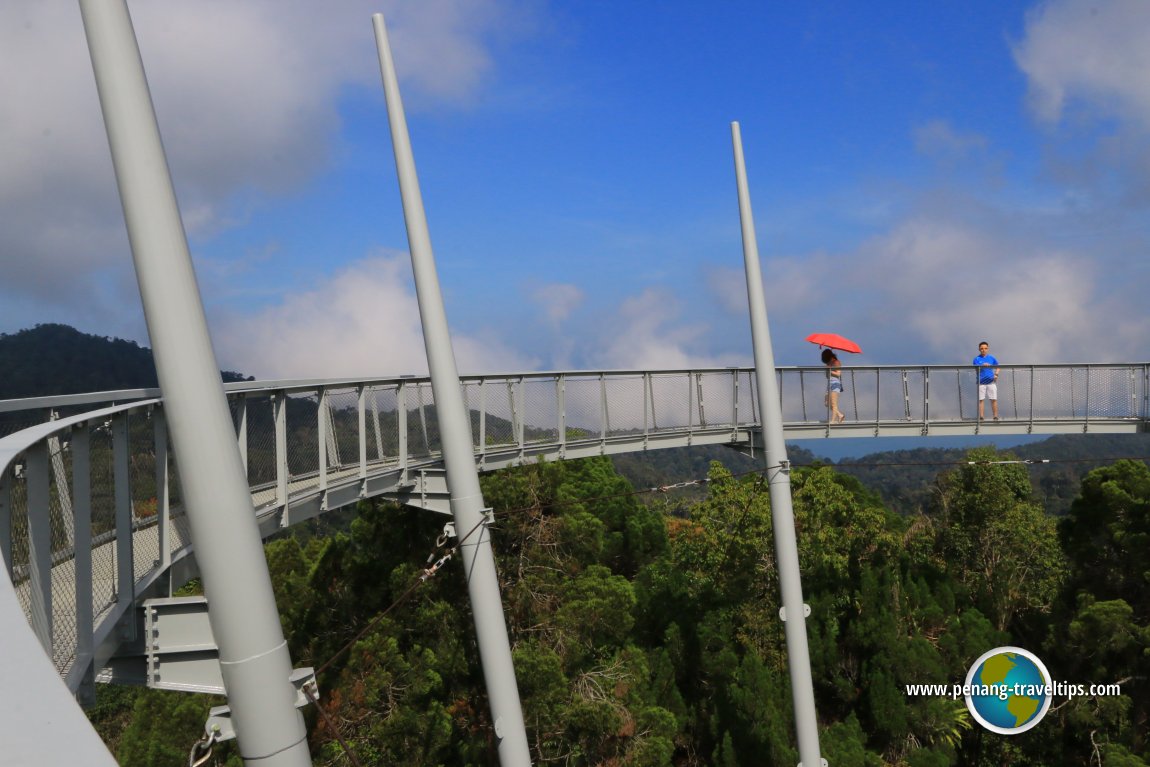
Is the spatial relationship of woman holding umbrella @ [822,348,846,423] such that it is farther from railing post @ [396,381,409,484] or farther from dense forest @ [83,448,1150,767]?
railing post @ [396,381,409,484]

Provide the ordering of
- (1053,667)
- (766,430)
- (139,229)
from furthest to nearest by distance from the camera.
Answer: (1053,667)
(766,430)
(139,229)

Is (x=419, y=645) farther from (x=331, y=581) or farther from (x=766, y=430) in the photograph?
(x=766, y=430)

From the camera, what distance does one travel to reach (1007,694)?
23672mm

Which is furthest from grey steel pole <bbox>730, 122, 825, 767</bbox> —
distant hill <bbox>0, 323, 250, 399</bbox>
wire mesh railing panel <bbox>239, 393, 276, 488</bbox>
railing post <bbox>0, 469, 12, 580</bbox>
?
distant hill <bbox>0, 323, 250, 399</bbox>

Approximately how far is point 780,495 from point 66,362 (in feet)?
296

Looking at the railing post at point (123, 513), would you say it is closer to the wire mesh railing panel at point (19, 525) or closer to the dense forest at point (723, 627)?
the wire mesh railing panel at point (19, 525)

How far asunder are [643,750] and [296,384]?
12.8 metres

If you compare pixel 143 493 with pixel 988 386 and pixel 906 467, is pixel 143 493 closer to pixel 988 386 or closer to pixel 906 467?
pixel 988 386

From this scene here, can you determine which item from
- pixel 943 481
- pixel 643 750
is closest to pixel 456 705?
pixel 643 750

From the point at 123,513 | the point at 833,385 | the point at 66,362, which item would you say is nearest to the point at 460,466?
the point at 123,513

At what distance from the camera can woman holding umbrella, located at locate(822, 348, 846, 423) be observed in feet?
54.1

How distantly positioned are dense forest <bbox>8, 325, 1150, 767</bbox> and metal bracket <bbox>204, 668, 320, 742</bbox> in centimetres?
982

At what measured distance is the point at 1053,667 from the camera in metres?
26.2

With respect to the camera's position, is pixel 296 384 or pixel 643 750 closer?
pixel 296 384
